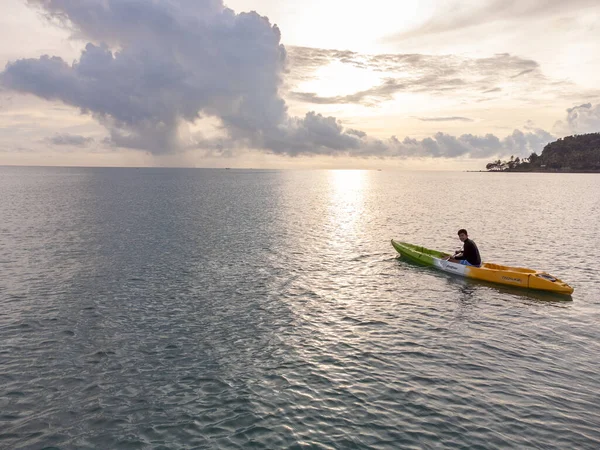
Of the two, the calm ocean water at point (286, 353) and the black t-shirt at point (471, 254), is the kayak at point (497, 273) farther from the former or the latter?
the calm ocean water at point (286, 353)

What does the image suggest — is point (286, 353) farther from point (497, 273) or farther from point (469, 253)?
point (469, 253)

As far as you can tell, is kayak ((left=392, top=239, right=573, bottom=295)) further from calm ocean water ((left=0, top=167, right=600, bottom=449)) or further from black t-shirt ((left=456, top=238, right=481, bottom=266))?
calm ocean water ((left=0, top=167, right=600, bottom=449))

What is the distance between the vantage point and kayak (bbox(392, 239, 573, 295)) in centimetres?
2711

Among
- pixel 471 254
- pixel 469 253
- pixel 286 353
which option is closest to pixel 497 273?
pixel 471 254

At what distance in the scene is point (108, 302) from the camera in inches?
977

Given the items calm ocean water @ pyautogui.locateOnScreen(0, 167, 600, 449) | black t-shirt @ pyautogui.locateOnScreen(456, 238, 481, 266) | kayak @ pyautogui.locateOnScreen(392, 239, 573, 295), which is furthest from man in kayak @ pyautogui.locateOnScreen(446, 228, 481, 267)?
calm ocean water @ pyautogui.locateOnScreen(0, 167, 600, 449)

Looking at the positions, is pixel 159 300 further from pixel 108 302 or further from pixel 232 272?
pixel 232 272

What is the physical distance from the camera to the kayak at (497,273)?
88.9ft

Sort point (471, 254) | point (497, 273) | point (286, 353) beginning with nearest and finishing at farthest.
→ point (286, 353), point (497, 273), point (471, 254)

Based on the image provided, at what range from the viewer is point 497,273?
29984 millimetres

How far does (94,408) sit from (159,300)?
11849 millimetres

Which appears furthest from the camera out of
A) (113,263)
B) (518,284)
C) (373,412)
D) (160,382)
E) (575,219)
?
(575,219)

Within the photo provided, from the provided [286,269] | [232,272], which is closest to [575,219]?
[286,269]

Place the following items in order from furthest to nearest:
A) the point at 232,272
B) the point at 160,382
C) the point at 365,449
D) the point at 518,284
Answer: the point at 232,272
the point at 518,284
the point at 160,382
the point at 365,449
